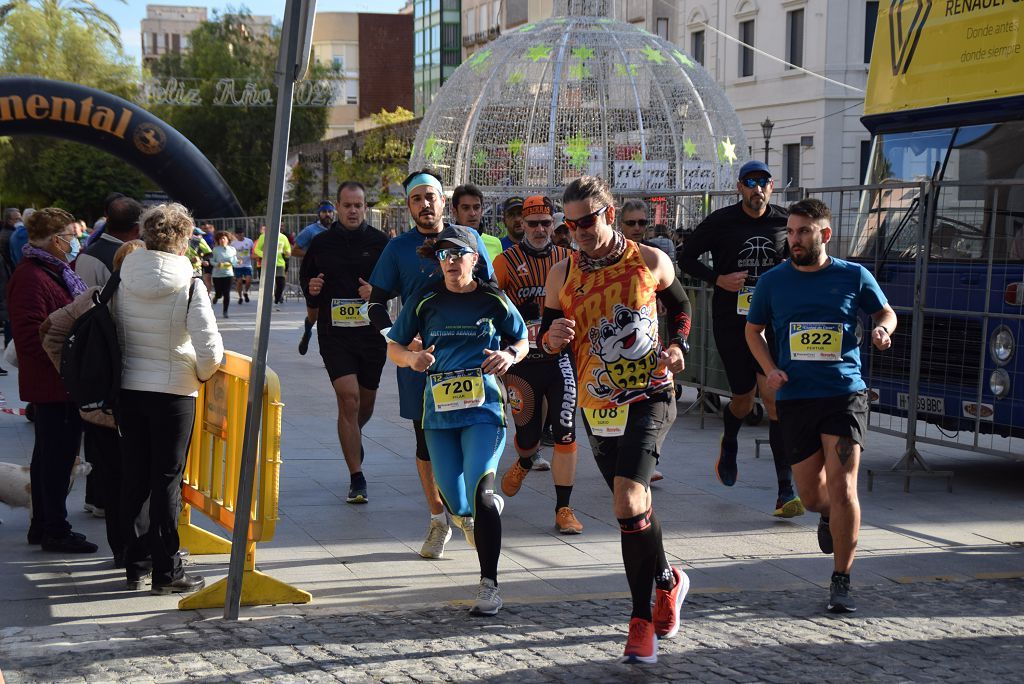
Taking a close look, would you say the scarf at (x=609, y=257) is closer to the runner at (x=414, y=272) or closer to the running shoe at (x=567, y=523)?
the runner at (x=414, y=272)

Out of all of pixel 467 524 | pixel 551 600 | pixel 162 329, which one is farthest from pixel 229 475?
pixel 551 600

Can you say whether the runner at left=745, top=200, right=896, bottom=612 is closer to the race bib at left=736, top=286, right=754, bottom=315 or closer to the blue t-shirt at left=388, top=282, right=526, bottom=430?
the blue t-shirt at left=388, top=282, right=526, bottom=430

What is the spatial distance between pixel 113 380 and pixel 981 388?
5954mm

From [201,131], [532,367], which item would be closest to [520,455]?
[532,367]

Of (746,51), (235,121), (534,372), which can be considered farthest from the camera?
(235,121)

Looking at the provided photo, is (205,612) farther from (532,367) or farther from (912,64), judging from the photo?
(912,64)

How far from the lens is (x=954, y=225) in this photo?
962 centimetres

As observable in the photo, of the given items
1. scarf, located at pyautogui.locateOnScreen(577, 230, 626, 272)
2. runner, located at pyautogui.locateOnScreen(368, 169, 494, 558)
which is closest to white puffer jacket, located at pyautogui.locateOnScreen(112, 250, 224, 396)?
runner, located at pyautogui.locateOnScreen(368, 169, 494, 558)

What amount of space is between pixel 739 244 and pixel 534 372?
1669mm

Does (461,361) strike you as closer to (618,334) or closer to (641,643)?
(618,334)

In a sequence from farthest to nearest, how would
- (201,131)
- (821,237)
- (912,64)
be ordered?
(201,131)
(912,64)
(821,237)

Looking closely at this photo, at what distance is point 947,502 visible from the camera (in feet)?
28.6

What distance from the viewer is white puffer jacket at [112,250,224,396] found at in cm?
617

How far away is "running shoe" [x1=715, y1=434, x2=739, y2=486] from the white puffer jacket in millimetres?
3767
